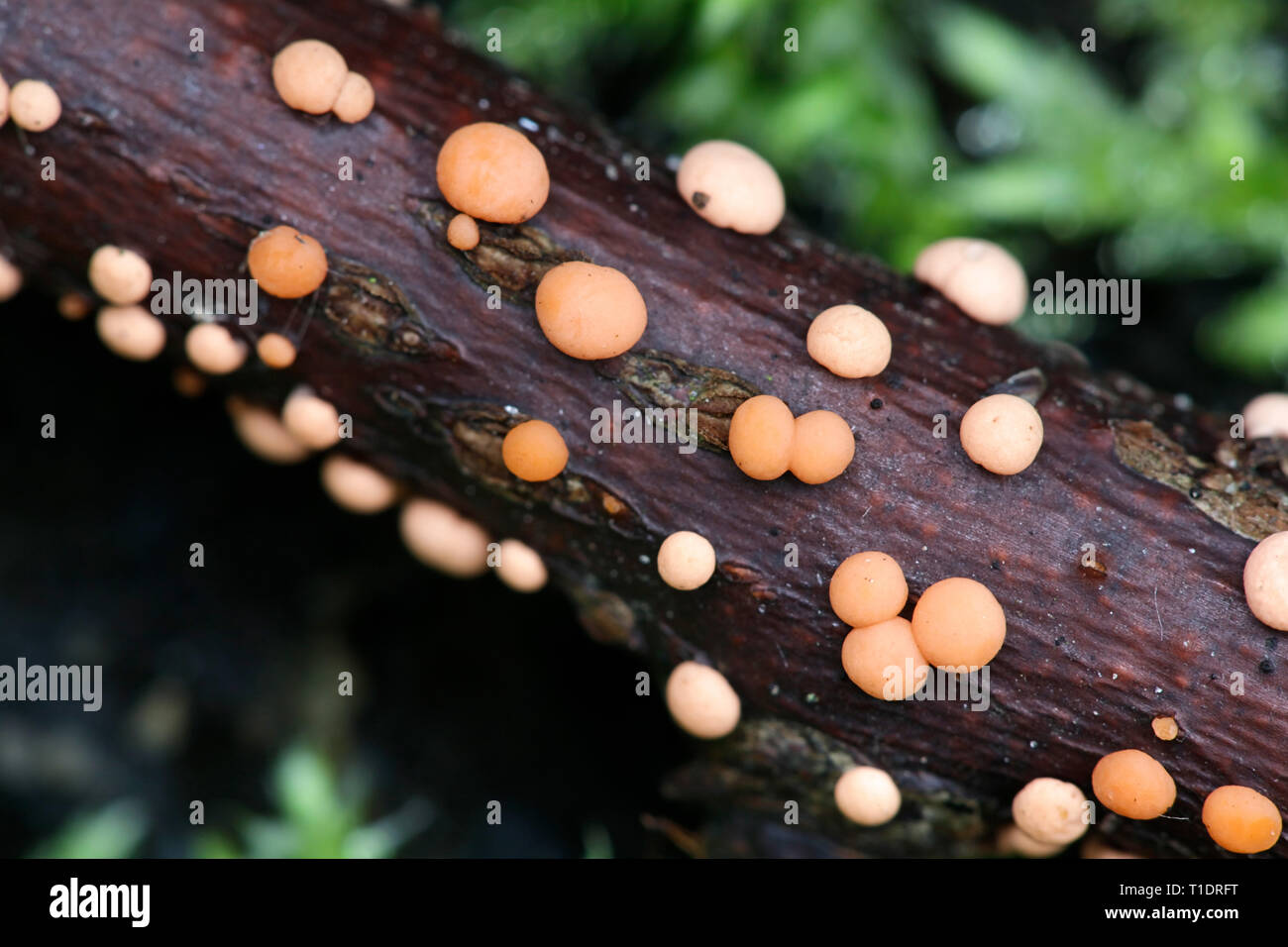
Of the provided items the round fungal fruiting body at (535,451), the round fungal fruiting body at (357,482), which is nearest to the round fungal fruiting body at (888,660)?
the round fungal fruiting body at (535,451)

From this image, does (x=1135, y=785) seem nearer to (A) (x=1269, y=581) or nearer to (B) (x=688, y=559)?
(A) (x=1269, y=581)

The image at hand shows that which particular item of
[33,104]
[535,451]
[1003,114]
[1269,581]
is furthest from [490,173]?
[1003,114]

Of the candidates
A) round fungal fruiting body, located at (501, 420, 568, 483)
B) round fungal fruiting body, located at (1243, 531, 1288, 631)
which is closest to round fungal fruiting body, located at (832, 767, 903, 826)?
round fungal fruiting body, located at (1243, 531, 1288, 631)

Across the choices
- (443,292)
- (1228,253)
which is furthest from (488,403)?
(1228,253)

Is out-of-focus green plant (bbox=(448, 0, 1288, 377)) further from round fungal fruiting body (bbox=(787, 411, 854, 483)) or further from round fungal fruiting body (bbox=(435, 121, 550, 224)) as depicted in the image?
round fungal fruiting body (bbox=(787, 411, 854, 483))

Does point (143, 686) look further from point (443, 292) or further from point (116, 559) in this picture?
point (443, 292)

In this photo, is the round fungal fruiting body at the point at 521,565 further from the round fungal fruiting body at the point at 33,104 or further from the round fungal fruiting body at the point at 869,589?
the round fungal fruiting body at the point at 33,104

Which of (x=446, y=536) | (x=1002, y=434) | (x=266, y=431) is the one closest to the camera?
(x=1002, y=434)
